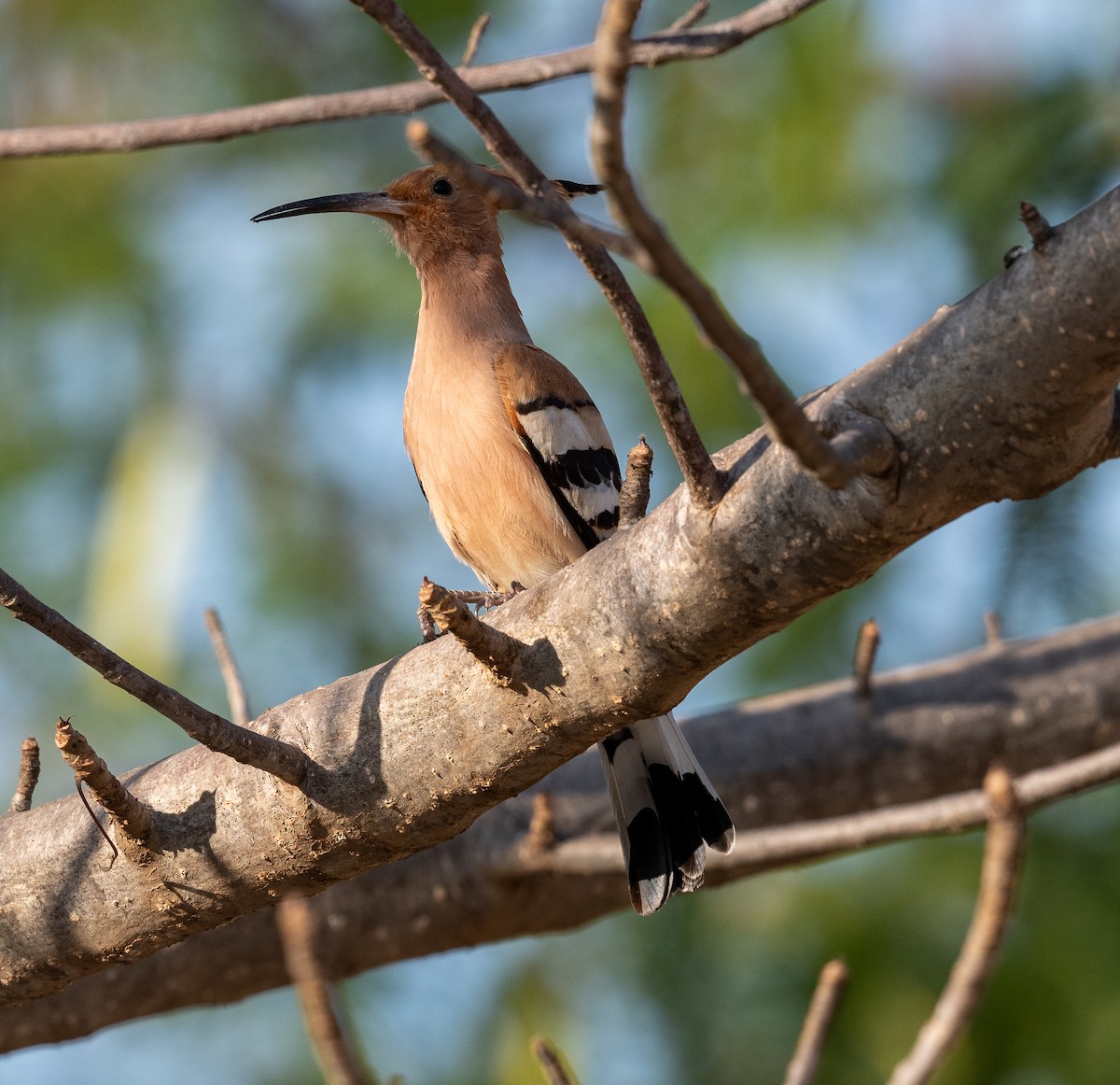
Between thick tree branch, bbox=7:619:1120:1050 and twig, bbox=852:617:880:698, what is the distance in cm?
12

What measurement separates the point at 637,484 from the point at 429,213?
1.96 meters

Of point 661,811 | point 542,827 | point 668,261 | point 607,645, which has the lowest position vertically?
point 668,261

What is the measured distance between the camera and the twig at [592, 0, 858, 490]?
3.17ft

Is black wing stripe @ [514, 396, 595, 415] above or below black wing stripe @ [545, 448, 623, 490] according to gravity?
above

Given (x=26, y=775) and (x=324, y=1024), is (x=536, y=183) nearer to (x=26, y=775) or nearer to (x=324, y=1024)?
(x=324, y=1024)

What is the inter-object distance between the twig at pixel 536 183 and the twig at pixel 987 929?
0.51 meters

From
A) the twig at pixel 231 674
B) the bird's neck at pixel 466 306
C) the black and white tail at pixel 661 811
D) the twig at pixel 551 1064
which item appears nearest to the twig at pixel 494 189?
the twig at pixel 551 1064

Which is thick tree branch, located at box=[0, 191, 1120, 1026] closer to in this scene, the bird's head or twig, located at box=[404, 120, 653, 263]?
twig, located at box=[404, 120, 653, 263]

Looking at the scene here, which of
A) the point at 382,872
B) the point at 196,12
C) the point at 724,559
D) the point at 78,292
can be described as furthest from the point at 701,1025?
the point at 196,12

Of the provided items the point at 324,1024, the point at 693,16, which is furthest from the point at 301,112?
the point at 324,1024

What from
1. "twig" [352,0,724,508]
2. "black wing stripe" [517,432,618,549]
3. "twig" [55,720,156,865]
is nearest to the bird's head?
"black wing stripe" [517,432,618,549]

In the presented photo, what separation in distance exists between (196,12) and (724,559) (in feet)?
16.5

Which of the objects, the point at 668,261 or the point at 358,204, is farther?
the point at 358,204

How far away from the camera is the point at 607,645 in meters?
1.77
